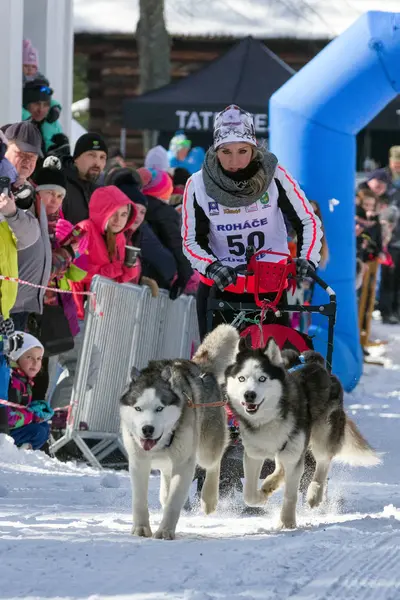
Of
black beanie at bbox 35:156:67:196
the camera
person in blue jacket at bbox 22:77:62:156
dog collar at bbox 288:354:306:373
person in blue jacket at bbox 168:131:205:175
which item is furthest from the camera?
person in blue jacket at bbox 168:131:205:175

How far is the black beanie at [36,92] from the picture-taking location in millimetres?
10516

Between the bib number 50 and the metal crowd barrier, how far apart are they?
185cm

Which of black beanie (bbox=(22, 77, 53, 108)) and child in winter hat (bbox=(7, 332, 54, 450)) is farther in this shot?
black beanie (bbox=(22, 77, 53, 108))

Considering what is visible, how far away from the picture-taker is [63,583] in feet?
13.9

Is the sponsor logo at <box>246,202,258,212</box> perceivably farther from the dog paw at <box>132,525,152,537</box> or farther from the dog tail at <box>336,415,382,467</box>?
the dog paw at <box>132,525,152,537</box>

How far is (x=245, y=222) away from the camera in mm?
6418

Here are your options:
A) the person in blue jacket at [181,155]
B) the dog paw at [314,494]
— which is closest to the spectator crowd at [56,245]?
the dog paw at [314,494]

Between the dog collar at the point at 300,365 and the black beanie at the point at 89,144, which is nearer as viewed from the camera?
the dog collar at the point at 300,365

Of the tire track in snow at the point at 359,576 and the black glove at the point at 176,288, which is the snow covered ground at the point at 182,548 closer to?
the tire track in snow at the point at 359,576

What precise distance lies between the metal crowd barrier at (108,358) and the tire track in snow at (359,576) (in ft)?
10.9

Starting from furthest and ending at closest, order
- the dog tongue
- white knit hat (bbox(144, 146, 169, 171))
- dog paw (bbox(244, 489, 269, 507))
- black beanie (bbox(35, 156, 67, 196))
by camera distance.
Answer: white knit hat (bbox(144, 146, 169, 171)) → black beanie (bbox(35, 156, 67, 196)) → dog paw (bbox(244, 489, 269, 507)) → the dog tongue

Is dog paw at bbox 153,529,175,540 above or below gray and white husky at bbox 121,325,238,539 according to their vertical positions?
below

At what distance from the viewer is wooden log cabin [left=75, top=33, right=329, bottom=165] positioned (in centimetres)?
2684

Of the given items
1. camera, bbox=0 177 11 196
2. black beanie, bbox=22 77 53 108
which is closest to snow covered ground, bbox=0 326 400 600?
camera, bbox=0 177 11 196
